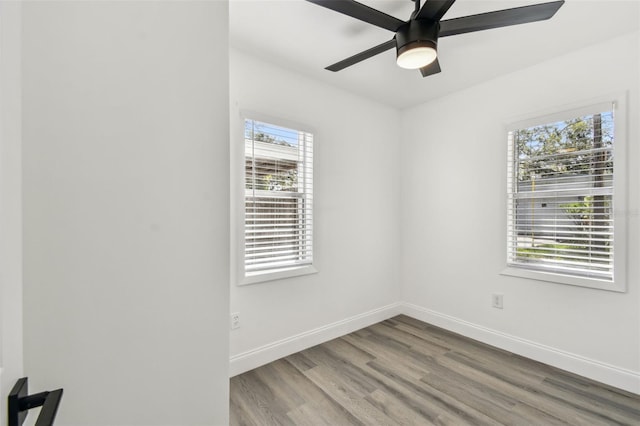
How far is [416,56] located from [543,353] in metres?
2.69

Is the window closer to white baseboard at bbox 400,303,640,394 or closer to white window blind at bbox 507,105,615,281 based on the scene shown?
white window blind at bbox 507,105,615,281

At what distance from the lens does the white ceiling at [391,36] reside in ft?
6.15

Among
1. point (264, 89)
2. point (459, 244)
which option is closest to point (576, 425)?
point (459, 244)

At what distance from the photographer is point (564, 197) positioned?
8.15 feet

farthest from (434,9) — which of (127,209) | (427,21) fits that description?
(127,209)

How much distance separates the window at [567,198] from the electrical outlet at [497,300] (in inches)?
9.9

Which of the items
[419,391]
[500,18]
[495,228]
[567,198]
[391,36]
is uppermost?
[391,36]

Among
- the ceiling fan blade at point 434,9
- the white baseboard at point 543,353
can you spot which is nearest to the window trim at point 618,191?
the white baseboard at point 543,353

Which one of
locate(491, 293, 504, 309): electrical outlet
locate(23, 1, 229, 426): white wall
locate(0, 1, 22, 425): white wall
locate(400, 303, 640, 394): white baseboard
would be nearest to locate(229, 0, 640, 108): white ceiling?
locate(23, 1, 229, 426): white wall

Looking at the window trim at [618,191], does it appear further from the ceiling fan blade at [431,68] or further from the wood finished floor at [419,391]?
the ceiling fan blade at [431,68]

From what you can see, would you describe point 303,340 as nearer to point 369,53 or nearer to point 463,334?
point 463,334

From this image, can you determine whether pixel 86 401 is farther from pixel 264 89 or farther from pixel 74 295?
pixel 264 89

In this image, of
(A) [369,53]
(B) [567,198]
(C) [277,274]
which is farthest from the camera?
(C) [277,274]

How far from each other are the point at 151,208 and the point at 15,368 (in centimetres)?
42
